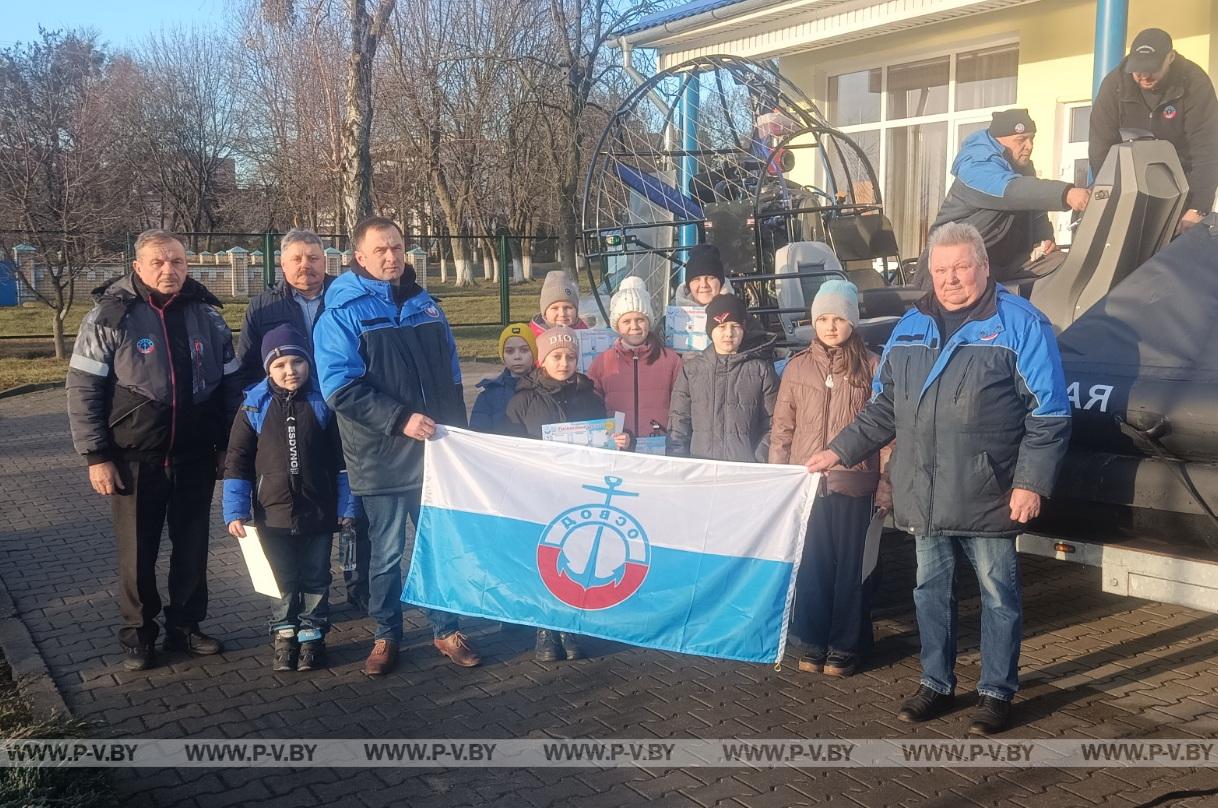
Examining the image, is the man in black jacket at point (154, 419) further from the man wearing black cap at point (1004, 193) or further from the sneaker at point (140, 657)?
the man wearing black cap at point (1004, 193)

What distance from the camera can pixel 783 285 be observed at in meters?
7.79

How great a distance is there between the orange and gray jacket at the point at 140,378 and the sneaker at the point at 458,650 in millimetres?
1457

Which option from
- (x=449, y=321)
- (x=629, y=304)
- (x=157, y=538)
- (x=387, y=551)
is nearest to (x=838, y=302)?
(x=629, y=304)

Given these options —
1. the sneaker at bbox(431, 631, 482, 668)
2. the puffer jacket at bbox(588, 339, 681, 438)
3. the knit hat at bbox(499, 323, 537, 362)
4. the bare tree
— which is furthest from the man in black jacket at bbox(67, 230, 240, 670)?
the bare tree

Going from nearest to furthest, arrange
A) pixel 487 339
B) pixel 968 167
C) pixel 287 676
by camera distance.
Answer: pixel 287 676 < pixel 968 167 < pixel 487 339

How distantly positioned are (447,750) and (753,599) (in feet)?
4.50

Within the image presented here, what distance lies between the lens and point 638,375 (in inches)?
214

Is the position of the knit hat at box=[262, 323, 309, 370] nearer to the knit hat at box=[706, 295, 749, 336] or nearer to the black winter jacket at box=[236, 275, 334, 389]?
the black winter jacket at box=[236, 275, 334, 389]

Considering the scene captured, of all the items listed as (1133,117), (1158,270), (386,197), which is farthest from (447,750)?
(386,197)

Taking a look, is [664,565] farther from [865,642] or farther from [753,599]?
[865,642]

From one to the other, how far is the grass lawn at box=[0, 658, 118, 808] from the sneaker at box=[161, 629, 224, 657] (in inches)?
34.3

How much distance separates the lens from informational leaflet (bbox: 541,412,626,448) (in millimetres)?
5125

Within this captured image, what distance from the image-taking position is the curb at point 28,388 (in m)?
14.4

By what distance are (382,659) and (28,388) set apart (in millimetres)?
11884
